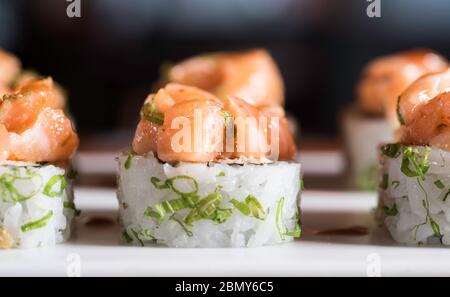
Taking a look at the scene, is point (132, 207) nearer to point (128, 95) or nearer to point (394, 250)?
point (394, 250)

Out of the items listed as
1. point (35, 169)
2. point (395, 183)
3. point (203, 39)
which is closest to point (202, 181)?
point (35, 169)

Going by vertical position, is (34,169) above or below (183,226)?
above

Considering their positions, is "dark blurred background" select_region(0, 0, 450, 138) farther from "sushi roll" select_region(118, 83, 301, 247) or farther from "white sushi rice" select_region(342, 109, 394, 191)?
"sushi roll" select_region(118, 83, 301, 247)

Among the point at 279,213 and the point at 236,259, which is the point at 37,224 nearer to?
the point at 236,259

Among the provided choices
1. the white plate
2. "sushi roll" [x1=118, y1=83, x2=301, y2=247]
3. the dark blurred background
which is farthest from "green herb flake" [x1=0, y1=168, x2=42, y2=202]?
the dark blurred background

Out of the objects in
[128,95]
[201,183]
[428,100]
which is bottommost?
[128,95]
